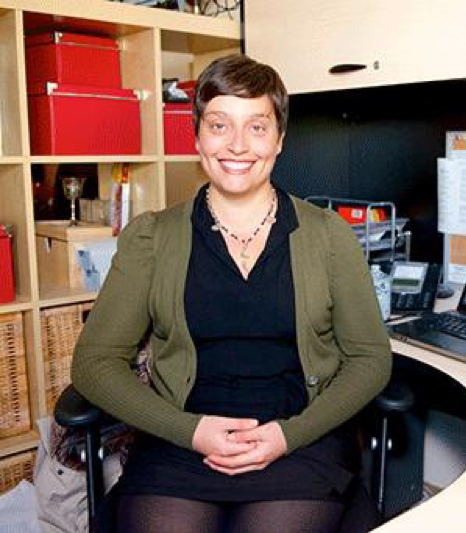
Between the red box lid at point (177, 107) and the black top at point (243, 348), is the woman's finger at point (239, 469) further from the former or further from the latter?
the red box lid at point (177, 107)

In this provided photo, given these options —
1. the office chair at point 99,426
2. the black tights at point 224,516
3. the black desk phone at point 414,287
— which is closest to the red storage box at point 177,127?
the black desk phone at point 414,287

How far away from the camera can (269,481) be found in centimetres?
127

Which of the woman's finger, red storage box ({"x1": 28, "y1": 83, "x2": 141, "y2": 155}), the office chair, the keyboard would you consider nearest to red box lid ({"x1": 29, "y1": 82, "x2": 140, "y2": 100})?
red storage box ({"x1": 28, "y1": 83, "x2": 141, "y2": 155})

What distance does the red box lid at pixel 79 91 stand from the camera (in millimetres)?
2092

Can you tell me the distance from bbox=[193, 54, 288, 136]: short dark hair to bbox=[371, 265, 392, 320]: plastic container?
0.55m

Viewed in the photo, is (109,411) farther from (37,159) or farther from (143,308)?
(37,159)

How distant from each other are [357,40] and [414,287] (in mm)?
657

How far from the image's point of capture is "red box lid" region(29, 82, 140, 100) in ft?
6.86

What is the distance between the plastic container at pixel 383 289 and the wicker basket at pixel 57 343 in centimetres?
92

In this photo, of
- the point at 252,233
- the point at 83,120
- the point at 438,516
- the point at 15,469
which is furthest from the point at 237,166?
the point at 15,469

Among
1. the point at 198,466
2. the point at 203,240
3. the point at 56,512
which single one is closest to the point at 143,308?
the point at 203,240

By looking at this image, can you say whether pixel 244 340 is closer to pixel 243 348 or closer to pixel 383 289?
pixel 243 348

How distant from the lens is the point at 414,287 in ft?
6.18

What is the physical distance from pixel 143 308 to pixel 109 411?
214 mm
